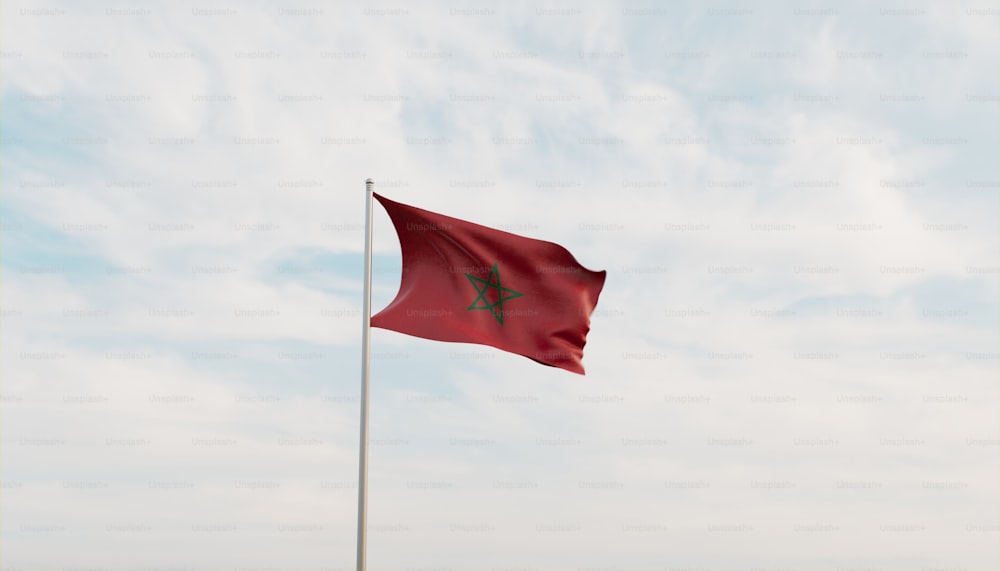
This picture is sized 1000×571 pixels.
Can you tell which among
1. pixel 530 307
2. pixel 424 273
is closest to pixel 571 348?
pixel 530 307

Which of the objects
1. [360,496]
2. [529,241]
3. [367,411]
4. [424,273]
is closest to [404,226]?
[424,273]

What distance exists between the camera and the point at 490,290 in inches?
698

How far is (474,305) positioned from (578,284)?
6.32ft

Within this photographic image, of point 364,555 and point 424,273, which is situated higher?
point 424,273

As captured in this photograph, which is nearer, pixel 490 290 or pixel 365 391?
pixel 365 391

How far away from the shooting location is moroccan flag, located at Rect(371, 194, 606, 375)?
17266 mm

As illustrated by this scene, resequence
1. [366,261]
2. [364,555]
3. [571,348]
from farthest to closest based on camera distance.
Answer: [571,348] → [366,261] → [364,555]

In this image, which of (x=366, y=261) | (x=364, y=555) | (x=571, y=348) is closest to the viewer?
(x=364, y=555)

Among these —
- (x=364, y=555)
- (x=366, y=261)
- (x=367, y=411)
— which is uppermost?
(x=366, y=261)

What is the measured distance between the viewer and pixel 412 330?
1688 centimetres

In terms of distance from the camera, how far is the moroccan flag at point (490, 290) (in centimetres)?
1727

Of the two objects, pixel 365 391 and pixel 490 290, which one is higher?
pixel 490 290

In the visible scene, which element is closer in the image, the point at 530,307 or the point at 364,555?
the point at 364,555

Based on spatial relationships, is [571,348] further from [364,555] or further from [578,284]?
[364,555]
